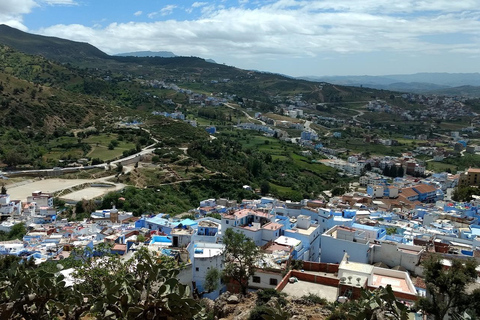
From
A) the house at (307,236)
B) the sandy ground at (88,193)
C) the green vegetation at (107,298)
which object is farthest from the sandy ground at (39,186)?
the green vegetation at (107,298)

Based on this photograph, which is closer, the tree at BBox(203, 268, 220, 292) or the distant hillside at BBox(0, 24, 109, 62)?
the tree at BBox(203, 268, 220, 292)

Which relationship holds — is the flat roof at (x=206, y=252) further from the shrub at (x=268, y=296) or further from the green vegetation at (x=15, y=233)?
the green vegetation at (x=15, y=233)

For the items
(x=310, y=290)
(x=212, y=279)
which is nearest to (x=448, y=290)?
(x=310, y=290)

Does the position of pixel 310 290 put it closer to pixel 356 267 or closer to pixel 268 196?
pixel 356 267

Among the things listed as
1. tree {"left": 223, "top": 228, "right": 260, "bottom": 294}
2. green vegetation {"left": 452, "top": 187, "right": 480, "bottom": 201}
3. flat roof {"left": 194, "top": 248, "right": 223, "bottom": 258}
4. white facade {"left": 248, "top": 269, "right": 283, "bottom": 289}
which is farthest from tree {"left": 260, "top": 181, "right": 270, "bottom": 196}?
tree {"left": 223, "top": 228, "right": 260, "bottom": 294}

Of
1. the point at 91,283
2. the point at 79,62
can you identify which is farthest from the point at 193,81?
the point at 91,283

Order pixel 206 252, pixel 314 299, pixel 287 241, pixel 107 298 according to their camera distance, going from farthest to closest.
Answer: pixel 287 241
pixel 206 252
pixel 314 299
pixel 107 298

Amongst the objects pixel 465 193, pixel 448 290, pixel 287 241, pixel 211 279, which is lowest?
pixel 465 193

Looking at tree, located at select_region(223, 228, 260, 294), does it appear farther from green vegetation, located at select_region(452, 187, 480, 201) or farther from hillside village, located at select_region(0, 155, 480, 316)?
green vegetation, located at select_region(452, 187, 480, 201)
